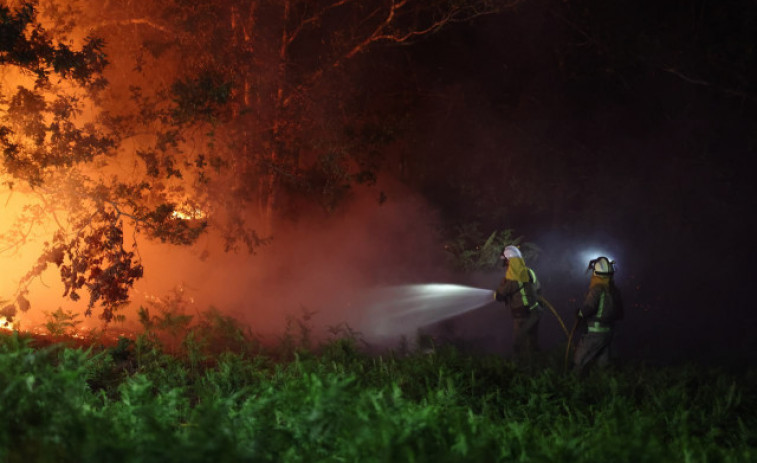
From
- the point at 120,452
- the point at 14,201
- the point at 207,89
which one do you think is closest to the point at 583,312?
the point at 207,89

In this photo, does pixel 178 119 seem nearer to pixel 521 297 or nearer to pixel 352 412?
pixel 521 297

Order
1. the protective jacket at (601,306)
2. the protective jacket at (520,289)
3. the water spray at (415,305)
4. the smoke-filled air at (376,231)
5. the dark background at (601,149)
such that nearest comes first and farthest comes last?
1. the smoke-filled air at (376,231)
2. the protective jacket at (601,306)
3. the protective jacket at (520,289)
4. the water spray at (415,305)
5. the dark background at (601,149)

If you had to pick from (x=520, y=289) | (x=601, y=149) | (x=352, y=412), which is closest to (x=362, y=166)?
(x=520, y=289)

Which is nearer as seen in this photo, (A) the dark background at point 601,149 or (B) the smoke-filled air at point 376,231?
(B) the smoke-filled air at point 376,231

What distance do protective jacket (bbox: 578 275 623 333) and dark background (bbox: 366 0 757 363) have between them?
7287mm

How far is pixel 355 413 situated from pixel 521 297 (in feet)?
20.7

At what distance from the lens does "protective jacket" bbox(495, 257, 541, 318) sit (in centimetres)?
1098

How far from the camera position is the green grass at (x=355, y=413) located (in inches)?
168

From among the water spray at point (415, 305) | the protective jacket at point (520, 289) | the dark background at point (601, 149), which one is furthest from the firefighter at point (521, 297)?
the dark background at point (601, 149)

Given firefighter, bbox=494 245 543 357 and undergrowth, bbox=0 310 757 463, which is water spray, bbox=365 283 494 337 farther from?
undergrowth, bbox=0 310 757 463

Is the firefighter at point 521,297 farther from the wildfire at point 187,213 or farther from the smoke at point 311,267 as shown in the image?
the wildfire at point 187,213

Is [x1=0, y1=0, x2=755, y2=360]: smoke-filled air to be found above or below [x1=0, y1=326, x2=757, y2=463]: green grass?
above

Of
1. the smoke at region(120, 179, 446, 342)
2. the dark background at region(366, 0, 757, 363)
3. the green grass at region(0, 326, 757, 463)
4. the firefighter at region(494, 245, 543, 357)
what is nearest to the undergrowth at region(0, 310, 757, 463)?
the green grass at region(0, 326, 757, 463)

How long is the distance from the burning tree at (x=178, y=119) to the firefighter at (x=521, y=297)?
4.05 metres
